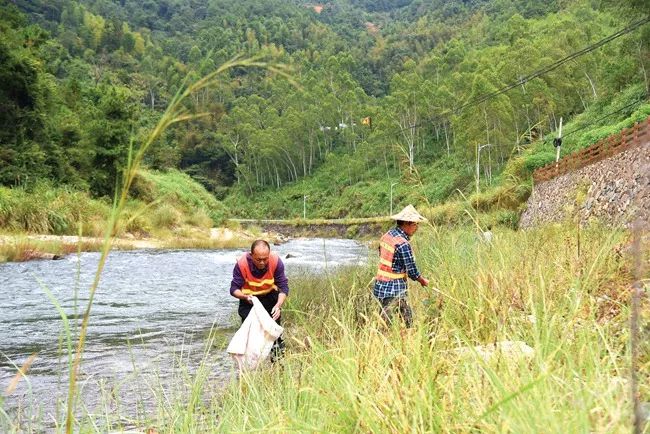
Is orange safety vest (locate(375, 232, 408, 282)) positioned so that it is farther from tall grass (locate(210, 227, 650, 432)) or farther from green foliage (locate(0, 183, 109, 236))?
green foliage (locate(0, 183, 109, 236))

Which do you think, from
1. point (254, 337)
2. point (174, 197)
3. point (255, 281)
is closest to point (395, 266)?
point (255, 281)

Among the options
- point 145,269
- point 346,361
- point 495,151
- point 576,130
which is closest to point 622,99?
point 576,130

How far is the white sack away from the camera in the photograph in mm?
5012

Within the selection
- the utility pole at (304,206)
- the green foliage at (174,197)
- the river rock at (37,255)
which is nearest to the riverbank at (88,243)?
the river rock at (37,255)

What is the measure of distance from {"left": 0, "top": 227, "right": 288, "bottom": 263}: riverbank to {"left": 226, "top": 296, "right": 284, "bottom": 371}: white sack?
4.70m

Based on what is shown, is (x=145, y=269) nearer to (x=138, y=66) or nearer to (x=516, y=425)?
(x=516, y=425)

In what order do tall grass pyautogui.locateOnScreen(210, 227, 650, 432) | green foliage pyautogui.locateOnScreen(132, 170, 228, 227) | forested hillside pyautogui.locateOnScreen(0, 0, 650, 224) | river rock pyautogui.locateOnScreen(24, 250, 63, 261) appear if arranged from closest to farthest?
tall grass pyautogui.locateOnScreen(210, 227, 650, 432) → river rock pyautogui.locateOnScreen(24, 250, 63, 261) → forested hillside pyautogui.locateOnScreen(0, 0, 650, 224) → green foliage pyautogui.locateOnScreen(132, 170, 228, 227)

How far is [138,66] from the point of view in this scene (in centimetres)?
9075

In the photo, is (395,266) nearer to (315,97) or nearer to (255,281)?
(255,281)

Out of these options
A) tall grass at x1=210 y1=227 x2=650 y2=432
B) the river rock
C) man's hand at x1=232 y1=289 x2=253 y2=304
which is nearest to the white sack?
man's hand at x1=232 y1=289 x2=253 y2=304

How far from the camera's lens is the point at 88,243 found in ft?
61.6

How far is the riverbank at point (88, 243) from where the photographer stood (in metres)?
16.2

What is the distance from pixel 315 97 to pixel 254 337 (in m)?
73.4

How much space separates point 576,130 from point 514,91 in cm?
990
